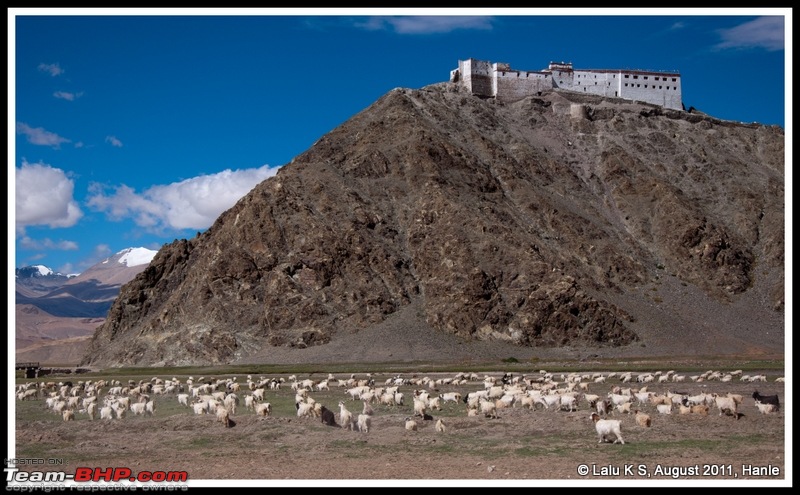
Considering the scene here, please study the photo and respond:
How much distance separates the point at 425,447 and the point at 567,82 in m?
155

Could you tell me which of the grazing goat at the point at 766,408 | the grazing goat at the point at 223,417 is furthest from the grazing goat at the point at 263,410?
the grazing goat at the point at 766,408

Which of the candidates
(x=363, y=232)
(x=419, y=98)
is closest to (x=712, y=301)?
(x=363, y=232)

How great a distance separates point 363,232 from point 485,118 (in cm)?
4618

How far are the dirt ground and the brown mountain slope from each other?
66.1 meters

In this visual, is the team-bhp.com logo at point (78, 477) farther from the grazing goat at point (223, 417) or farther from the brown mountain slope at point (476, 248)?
the brown mountain slope at point (476, 248)

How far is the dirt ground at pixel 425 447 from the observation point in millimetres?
25281

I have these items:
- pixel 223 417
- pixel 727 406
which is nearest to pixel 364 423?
Result: pixel 223 417

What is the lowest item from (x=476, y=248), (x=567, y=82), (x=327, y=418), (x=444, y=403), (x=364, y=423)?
(x=444, y=403)

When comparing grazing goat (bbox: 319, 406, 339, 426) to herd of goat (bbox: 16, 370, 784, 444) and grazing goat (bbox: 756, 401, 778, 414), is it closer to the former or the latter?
herd of goat (bbox: 16, 370, 784, 444)

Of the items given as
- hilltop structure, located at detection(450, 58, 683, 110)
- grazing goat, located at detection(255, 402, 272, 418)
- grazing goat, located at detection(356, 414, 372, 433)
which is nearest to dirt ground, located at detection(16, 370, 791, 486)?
grazing goat, located at detection(356, 414, 372, 433)

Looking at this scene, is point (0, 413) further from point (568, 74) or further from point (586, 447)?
point (568, 74)

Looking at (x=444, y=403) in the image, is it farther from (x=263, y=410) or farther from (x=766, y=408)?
(x=766, y=408)

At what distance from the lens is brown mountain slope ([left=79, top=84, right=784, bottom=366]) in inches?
4321

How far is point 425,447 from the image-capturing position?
30578 mm
